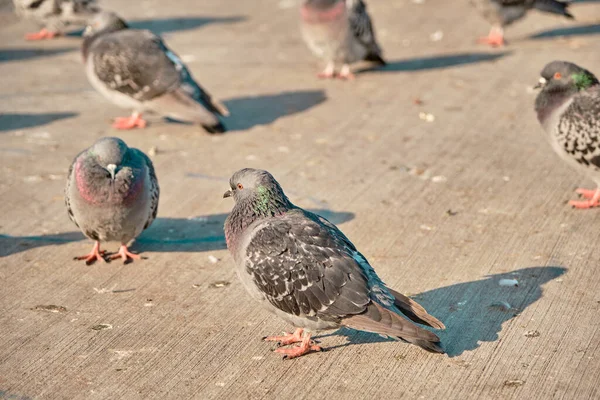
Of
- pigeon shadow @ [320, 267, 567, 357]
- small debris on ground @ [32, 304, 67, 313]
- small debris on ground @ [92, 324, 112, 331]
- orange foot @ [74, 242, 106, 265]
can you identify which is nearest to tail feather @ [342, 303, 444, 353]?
pigeon shadow @ [320, 267, 567, 357]

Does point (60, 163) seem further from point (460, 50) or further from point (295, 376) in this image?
point (460, 50)

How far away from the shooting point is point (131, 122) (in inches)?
316

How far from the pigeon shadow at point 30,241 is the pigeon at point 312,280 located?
1.88 m

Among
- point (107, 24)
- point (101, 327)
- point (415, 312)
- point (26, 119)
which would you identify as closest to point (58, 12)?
point (107, 24)

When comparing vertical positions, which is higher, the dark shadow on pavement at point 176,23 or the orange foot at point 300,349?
the orange foot at point 300,349

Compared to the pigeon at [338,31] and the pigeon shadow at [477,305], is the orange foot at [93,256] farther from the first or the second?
the pigeon at [338,31]

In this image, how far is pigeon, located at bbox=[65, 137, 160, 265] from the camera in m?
5.23

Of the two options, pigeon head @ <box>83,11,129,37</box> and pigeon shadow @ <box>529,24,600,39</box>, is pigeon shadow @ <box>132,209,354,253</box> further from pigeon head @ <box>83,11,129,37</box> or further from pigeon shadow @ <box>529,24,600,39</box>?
pigeon shadow @ <box>529,24,600,39</box>

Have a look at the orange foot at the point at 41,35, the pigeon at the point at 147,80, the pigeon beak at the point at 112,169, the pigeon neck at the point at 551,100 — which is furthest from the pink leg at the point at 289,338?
the orange foot at the point at 41,35

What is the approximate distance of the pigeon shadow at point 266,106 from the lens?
8211 millimetres

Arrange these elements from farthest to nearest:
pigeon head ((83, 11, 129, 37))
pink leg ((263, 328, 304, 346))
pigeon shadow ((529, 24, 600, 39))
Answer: pigeon shadow ((529, 24, 600, 39)), pigeon head ((83, 11, 129, 37)), pink leg ((263, 328, 304, 346))

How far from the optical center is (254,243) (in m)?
4.25

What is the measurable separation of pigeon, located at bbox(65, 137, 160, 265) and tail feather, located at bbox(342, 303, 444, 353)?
183cm

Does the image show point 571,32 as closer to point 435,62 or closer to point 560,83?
point 435,62
